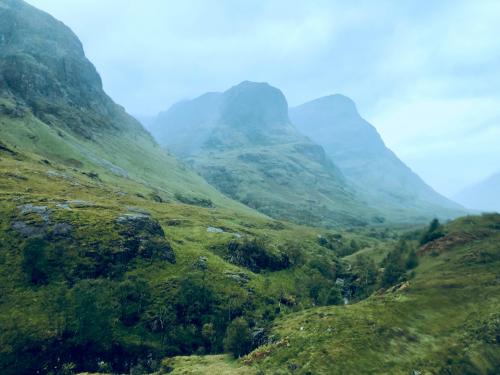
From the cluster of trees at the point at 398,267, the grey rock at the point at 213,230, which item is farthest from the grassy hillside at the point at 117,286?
the cluster of trees at the point at 398,267

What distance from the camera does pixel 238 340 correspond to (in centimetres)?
8219

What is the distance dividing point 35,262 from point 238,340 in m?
53.4

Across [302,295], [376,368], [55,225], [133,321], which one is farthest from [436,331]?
[55,225]

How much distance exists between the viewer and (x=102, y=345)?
82.0 m

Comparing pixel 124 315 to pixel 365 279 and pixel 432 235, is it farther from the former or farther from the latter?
pixel 432 235

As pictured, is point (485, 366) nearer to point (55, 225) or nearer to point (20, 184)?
point (55, 225)

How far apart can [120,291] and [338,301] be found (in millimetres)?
68489

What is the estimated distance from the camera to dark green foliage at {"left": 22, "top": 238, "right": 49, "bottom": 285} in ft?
302

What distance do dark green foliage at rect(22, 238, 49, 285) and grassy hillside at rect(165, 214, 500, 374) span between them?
53.6 meters

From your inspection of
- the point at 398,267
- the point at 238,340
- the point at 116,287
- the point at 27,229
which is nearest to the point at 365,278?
the point at 398,267

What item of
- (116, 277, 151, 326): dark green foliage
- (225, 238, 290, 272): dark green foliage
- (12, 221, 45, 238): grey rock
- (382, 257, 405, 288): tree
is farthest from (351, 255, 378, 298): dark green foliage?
(12, 221, 45, 238): grey rock

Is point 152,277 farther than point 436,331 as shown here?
Yes

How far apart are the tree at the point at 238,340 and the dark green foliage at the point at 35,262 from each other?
46.6 meters

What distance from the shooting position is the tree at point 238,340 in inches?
3199
